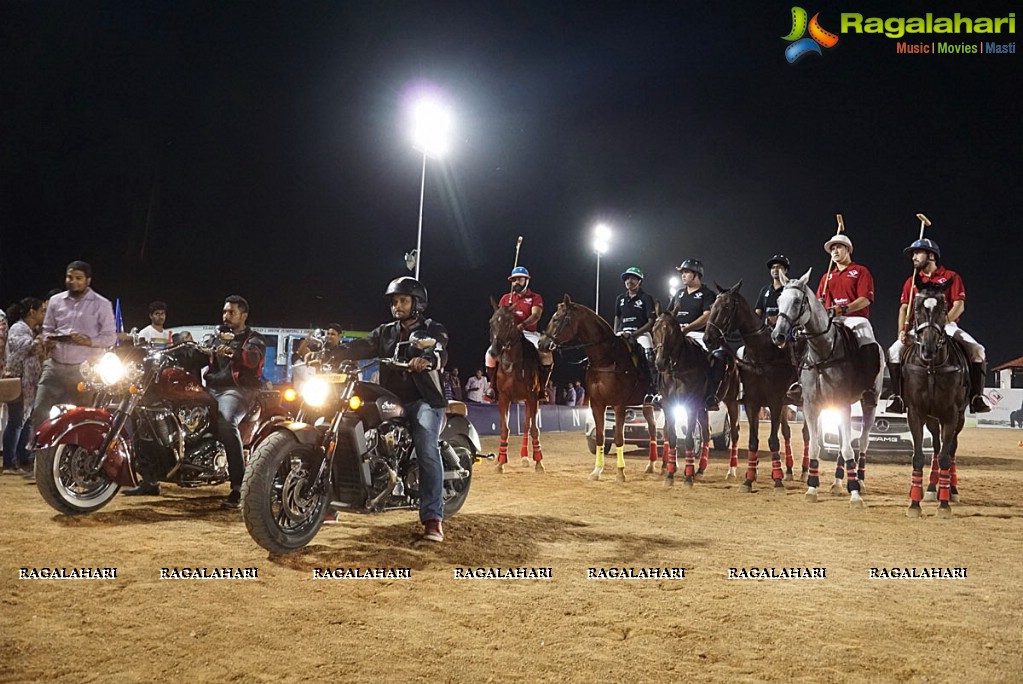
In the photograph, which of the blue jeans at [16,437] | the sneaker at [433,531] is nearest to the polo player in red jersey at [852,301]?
the sneaker at [433,531]

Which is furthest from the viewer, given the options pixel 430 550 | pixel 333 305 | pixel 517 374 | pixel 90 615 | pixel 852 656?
pixel 333 305

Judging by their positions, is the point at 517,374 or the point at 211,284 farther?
the point at 211,284

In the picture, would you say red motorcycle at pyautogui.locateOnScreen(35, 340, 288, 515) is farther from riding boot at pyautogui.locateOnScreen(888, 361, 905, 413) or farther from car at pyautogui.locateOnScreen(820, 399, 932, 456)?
car at pyautogui.locateOnScreen(820, 399, 932, 456)

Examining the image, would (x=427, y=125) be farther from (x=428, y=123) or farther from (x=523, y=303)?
(x=523, y=303)

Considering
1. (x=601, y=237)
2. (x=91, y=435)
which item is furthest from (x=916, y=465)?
(x=601, y=237)

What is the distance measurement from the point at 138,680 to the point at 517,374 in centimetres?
999

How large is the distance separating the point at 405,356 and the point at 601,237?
2782 cm

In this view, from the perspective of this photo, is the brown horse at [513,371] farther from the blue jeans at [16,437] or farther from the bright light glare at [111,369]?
the blue jeans at [16,437]

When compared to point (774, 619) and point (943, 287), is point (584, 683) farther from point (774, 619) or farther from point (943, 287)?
point (943, 287)

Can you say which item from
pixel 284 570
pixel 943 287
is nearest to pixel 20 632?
pixel 284 570

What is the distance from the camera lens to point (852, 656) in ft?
13.4

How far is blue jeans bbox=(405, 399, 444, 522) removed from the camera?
6613 mm

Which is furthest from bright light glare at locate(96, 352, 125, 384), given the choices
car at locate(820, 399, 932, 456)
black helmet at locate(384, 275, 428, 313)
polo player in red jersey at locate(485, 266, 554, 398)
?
car at locate(820, 399, 932, 456)

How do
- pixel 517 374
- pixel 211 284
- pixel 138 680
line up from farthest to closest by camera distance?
pixel 211 284
pixel 517 374
pixel 138 680
